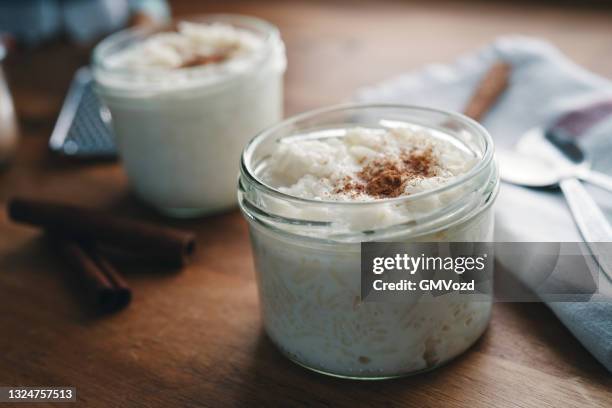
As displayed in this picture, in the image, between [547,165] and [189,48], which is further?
[189,48]

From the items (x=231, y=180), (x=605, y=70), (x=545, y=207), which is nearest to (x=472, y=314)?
(x=545, y=207)

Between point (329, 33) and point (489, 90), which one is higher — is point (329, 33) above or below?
below

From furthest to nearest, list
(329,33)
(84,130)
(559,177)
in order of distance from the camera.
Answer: (329,33)
(84,130)
(559,177)

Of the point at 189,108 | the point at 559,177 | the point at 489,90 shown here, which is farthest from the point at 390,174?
the point at 489,90

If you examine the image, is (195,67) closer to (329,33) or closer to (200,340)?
(200,340)

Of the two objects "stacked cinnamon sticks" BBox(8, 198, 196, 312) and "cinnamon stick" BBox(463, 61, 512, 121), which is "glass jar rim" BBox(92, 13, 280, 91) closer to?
"stacked cinnamon sticks" BBox(8, 198, 196, 312)

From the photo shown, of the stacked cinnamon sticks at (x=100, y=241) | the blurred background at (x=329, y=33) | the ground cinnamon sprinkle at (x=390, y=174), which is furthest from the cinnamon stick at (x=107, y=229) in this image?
the blurred background at (x=329, y=33)

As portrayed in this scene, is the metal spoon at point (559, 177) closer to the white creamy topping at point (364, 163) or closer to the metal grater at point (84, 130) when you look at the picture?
the white creamy topping at point (364, 163)
